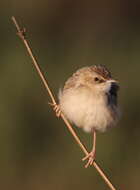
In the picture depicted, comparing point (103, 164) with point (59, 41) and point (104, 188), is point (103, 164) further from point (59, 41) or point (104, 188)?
point (59, 41)

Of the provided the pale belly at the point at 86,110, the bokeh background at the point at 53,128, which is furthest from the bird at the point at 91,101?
the bokeh background at the point at 53,128

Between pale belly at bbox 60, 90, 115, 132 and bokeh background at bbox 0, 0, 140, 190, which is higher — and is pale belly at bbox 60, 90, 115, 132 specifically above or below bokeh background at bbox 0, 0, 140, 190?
above

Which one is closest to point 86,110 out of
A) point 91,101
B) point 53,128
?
point 91,101

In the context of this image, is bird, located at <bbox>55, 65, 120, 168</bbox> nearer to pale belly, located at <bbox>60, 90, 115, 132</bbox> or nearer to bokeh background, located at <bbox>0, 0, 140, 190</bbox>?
pale belly, located at <bbox>60, 90, 115, 132</bbox>

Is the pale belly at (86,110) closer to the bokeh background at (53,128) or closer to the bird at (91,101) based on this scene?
the bird at (91,101)

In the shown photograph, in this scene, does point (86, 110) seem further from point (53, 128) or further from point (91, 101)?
point (53, 128)

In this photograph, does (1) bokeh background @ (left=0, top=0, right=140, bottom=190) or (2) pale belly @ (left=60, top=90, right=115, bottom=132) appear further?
(1) bokeh background @ (left=0, top=0, right=140, bottom=190)

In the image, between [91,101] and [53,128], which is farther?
[53,128]

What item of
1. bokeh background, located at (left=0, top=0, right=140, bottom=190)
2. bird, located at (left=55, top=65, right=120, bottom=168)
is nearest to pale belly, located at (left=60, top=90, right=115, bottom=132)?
bird, located at (left=55, top=65, right=120, bottom=168)

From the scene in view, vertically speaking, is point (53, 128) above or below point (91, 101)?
below
